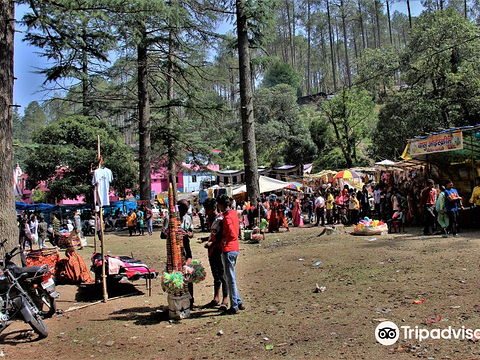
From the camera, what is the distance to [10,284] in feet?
19.4

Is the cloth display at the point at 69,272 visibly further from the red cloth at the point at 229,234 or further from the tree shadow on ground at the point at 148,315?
the red cloth at the point at 229,234

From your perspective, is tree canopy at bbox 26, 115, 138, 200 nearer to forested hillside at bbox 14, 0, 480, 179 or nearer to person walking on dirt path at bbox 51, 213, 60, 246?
forested hillside at bbox 14, 0, 480, 179

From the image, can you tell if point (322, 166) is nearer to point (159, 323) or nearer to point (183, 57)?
point (183, 57)

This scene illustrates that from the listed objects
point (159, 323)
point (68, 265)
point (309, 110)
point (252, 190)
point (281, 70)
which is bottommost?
point (159, 323)

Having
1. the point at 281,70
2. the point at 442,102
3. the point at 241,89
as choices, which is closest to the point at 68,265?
the point at 241,89

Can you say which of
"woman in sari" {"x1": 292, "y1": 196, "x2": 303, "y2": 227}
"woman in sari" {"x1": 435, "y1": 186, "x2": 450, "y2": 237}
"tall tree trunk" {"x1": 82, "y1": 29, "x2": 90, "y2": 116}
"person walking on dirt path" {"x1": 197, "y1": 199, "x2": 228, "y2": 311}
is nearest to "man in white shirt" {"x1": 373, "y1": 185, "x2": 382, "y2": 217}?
"woman in sari" {"x1": 292, "y1": 196, "x2": 303, "y2": 227}

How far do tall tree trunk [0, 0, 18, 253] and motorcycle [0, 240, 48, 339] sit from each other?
7.12ft

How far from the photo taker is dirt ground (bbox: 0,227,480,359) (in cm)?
500

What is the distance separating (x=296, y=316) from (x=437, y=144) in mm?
10908

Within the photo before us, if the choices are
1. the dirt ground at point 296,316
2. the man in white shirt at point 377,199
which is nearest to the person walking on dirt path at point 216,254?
the dirt ground at point 296,316

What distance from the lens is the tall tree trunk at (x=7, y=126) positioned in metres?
8.01

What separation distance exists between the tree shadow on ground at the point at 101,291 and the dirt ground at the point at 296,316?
31mm

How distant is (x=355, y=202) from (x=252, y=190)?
4.78 meters

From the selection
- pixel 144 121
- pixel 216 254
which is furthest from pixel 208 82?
pixel 216 254
